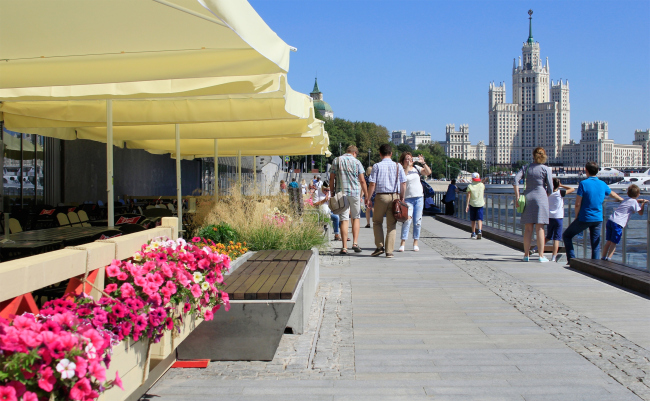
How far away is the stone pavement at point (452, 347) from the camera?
3631mm

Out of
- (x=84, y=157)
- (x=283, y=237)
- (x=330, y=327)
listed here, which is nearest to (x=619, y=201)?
(x=283, y=237)

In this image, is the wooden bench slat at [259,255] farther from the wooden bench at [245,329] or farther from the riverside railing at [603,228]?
the riverside railing at [603,228]

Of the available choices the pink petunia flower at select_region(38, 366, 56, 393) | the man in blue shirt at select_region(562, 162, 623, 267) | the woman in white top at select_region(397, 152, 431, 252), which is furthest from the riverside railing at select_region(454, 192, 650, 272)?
the pink petunia flower at select_region(38, 366, 56, 393)

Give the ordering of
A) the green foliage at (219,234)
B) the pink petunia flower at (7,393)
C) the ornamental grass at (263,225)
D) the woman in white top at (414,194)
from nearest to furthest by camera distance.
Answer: the pink petunia flower at (7,393)
the green foliage at (219,234)
the ornamental grass at (263,225)
the woman in white top at (414,194)

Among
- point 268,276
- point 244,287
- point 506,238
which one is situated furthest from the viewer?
point 506,238

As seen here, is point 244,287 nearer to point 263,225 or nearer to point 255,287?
point 255,287

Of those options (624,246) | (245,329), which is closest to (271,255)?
(245,329)

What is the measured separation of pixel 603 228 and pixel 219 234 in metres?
6.11

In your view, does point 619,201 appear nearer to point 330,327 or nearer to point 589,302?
point 589,302

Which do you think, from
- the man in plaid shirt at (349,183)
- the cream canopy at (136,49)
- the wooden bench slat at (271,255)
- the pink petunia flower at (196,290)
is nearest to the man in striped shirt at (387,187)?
the man in plaid shirt at (349,183)

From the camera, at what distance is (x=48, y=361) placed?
185 cm

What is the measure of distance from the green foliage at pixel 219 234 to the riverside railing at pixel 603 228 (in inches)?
205

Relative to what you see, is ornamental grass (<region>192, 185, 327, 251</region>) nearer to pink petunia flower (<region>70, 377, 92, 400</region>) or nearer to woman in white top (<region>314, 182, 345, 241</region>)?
woman in white top (<region>314, 182, 345, 241</region>)

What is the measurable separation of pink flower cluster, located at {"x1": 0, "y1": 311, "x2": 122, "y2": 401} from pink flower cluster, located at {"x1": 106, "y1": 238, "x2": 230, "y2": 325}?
69 cm
